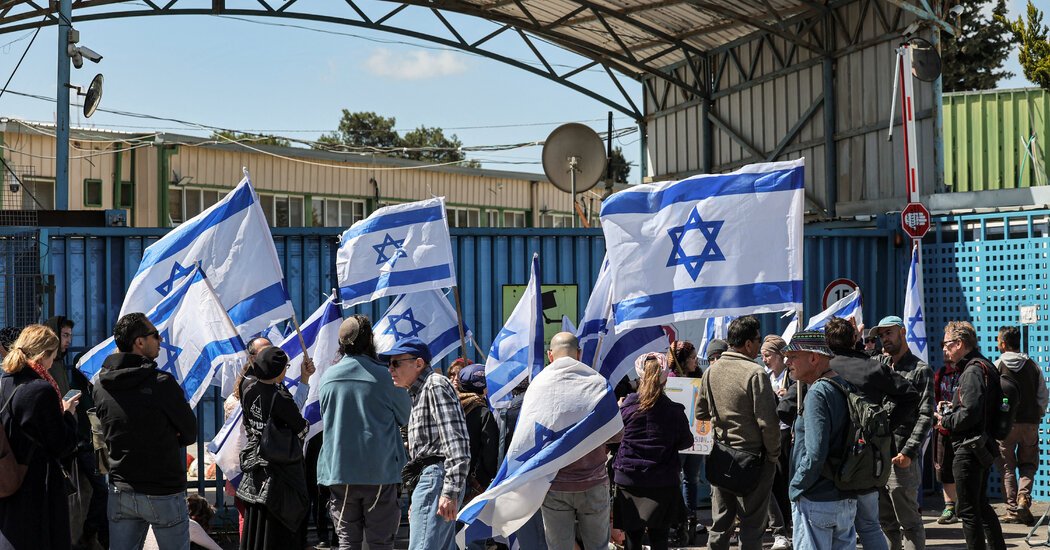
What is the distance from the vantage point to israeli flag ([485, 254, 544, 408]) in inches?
370

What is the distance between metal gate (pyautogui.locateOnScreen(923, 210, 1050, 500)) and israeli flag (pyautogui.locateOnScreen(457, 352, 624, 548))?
26.4ft

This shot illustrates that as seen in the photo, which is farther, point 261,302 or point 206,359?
point 261,302

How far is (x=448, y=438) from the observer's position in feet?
24.1

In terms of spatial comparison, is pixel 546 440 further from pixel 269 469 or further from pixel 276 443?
pixel 269 469

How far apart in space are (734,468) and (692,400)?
229 cm

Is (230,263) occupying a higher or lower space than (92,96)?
lower

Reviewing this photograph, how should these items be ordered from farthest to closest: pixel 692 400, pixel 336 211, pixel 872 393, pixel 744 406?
pixel 336 211 < pixel 692 400 < pixel 744 406 < pixel 872 393

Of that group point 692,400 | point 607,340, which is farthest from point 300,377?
point 692,400

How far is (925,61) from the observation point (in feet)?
54.5

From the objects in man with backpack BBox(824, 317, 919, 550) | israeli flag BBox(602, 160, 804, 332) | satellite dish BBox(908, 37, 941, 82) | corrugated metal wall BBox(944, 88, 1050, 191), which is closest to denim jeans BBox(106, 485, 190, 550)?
israeli flag BBox(602, 160, 804, 332)

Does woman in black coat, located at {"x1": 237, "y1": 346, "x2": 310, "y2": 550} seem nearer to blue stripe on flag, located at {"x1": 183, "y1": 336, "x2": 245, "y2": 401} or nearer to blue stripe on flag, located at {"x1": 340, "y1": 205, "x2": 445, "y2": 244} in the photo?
blue stripe on flag, located at {"x1": 183, "y1": 336, "x2": 245, "y2": 401}

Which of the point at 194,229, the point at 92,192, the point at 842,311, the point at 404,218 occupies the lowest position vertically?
the point at 842,311

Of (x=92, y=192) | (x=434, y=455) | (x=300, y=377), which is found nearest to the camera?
(x=434, y=455)

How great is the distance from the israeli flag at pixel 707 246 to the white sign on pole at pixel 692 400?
2.01 meters
